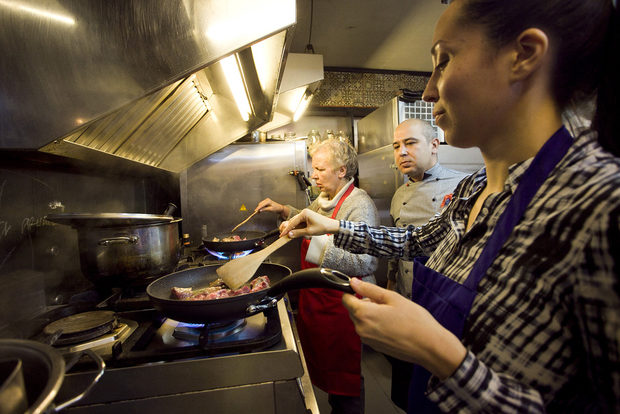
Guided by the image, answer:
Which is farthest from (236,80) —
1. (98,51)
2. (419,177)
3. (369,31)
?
(369,31)

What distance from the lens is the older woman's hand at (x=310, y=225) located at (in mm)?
1338

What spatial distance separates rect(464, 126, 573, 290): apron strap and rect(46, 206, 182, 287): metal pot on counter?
3.86ft

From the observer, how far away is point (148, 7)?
2.82 ft

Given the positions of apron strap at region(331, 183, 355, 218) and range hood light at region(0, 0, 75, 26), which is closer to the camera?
range hood light at region(0, 0, 75, 26)

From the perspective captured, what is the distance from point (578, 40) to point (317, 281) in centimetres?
78

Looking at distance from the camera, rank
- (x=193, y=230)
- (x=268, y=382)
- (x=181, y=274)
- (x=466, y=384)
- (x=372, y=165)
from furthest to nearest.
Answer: (x=372, y=165) → (x=193, y=230) → (x=181, y=274) → (x=268, y=382) → (x=466, y=384)

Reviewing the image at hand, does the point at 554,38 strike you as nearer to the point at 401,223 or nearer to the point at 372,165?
the point at 401,223

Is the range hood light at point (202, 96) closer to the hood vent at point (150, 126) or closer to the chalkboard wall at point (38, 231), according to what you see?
the hood vent at point (150, 126)

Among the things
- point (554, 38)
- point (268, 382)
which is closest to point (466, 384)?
point (268, 382)

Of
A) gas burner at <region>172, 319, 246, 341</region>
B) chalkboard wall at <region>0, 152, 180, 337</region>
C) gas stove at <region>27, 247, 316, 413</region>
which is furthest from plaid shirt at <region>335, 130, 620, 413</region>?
chalkboard wall at <region>0, 152, 180, 337</region>

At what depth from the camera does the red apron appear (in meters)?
1.98

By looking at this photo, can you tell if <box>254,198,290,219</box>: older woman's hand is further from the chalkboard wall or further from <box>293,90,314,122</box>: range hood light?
the chalkboard wall

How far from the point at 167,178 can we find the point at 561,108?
3034 millimetres

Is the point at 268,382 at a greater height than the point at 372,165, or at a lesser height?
lesser
